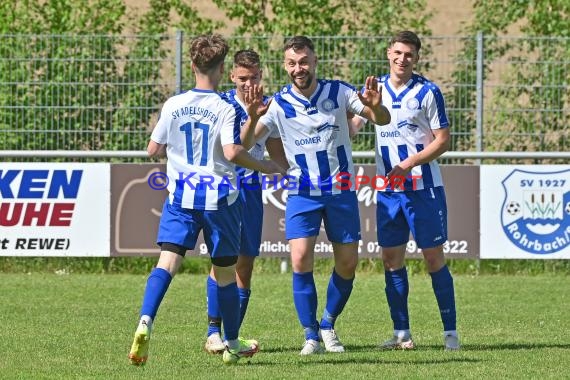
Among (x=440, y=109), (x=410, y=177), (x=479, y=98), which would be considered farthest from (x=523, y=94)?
(x=410, y=177)

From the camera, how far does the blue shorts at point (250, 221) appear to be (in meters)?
9.16

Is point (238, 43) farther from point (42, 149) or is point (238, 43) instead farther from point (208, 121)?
point (208, 121)

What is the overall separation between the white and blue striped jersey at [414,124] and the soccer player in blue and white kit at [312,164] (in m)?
0.42

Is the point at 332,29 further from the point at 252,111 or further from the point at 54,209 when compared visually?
the point at 252,111

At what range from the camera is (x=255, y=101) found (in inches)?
307

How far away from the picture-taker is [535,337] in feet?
31.8

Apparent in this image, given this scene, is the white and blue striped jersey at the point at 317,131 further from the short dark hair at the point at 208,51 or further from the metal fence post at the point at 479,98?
the metal fence post at the point at 479,98

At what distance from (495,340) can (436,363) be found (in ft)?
4.62

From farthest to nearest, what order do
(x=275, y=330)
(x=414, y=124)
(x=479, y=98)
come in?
1. (x=479, y=98)
2. (x=275, y=330)
3. (x=414, y=124)

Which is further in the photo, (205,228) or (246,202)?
(246,202)

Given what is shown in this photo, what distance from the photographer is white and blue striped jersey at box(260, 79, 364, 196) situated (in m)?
8.73

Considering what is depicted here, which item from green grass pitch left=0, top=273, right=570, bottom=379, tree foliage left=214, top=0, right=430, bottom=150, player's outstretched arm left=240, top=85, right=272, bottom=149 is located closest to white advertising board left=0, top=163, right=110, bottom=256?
green grass pitch left=0, top=273, right=570, bottom=379

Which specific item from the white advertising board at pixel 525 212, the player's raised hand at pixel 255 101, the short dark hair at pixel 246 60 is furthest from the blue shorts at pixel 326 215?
the white advertising board at pixel 525 212

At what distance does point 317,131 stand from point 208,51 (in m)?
1.26
